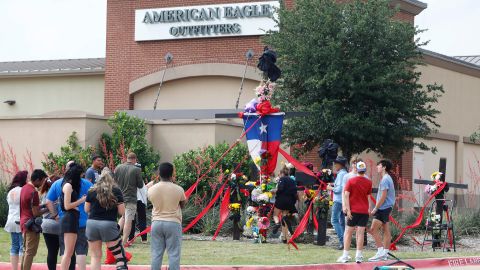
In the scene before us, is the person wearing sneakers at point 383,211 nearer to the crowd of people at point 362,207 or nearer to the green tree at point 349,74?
the crowd of people at point 362,207

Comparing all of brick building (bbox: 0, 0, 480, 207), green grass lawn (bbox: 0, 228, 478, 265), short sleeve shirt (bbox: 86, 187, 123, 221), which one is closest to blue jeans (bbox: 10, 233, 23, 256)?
green grass lawn (bbox: 0, 228, 478, 265)

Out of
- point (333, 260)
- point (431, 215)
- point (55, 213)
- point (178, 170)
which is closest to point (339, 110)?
point (178, 170)

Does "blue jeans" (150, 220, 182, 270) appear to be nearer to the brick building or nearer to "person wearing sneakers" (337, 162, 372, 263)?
"person wearing sneakers" (337, 162, 372, 263)

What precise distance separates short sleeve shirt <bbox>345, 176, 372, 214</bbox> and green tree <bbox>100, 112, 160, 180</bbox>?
33.9 ft

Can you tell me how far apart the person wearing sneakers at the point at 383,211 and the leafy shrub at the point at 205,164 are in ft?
26.2

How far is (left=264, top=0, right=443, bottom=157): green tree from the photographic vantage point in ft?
84.7

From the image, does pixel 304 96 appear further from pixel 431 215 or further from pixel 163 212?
pixel 163 212

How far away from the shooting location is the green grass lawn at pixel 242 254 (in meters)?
16.2

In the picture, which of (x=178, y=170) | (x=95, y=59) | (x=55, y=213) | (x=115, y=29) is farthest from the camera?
(x=95, y=59)

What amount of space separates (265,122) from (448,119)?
18.3 meters

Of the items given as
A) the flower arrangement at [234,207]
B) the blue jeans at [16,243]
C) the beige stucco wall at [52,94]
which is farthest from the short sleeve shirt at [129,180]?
the beige stucco wall at [52,94]

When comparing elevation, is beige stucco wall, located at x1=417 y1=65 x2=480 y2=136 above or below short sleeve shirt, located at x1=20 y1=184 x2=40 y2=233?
above

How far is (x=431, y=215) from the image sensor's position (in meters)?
19.9

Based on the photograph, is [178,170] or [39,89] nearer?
[178,170]
